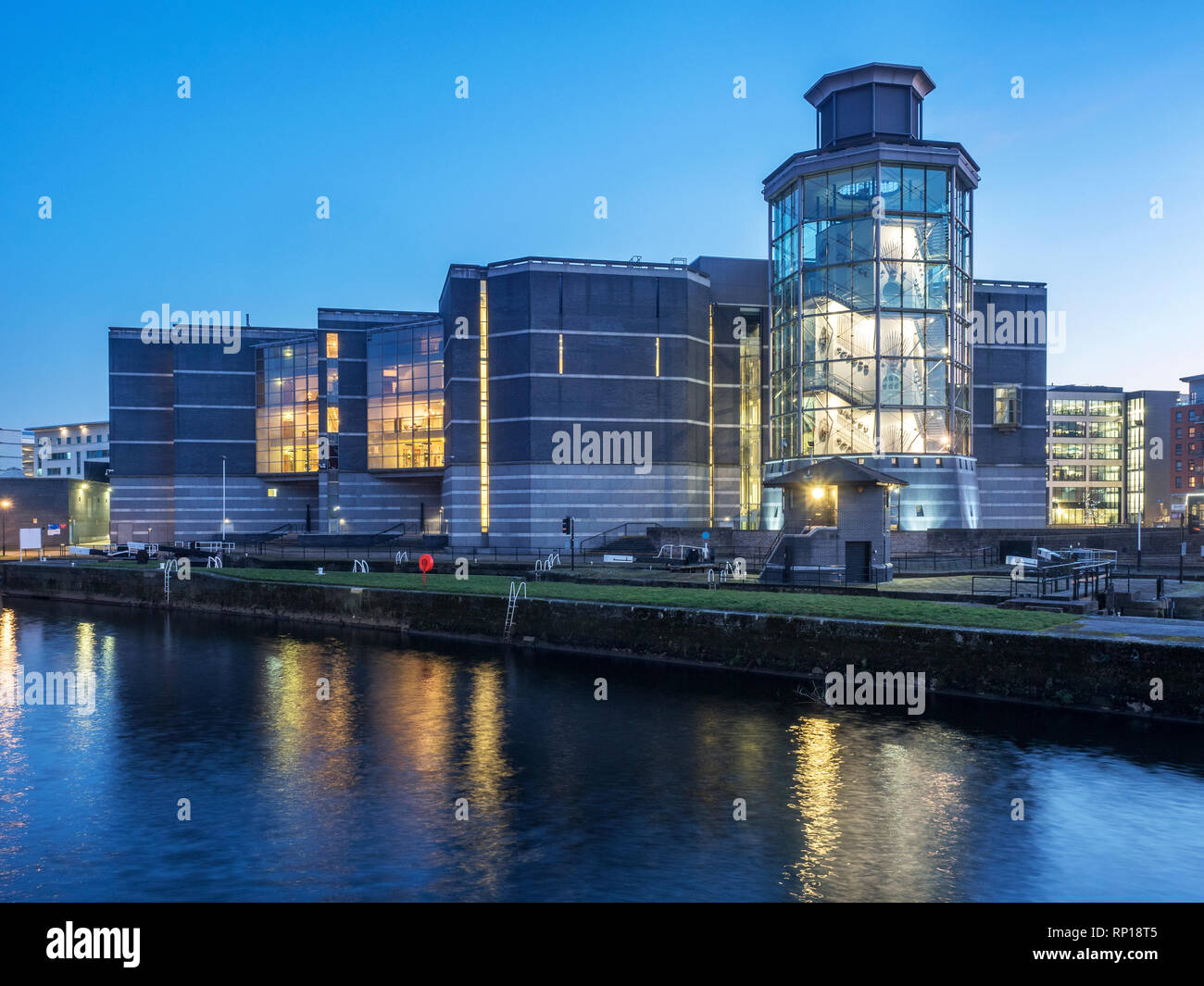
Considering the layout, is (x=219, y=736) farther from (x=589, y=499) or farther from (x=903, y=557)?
(x=589, y=499)

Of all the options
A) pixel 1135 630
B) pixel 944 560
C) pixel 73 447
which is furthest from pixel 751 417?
pixel 73 447

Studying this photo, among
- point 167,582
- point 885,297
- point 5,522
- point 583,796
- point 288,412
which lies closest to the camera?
point 583,796

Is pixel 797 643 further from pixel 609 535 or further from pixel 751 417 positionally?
pixel 751 417

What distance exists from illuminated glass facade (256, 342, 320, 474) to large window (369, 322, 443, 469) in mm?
A: 7486

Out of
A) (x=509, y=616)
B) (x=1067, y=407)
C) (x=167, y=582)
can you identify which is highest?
(x=1067, y=407)

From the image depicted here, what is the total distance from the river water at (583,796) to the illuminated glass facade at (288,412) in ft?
185

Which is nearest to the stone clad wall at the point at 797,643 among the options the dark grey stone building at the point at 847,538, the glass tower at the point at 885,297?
the dark grey stone building at the point at 847,538

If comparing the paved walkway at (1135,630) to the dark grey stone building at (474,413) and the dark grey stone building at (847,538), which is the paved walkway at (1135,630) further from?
the dark grey stone building at (474,413)

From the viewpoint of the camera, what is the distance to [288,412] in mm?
80875

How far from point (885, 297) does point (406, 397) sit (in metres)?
40.8

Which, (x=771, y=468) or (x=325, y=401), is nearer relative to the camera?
(x=771, y=468)
